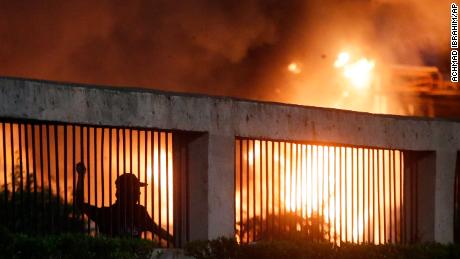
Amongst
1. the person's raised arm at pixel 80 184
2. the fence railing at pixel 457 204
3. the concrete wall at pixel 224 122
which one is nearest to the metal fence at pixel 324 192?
the concrete wall at pixel 224 122

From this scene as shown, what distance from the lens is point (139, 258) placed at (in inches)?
601

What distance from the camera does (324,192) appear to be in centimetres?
1991

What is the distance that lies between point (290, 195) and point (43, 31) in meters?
12.5

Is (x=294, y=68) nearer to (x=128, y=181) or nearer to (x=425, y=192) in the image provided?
(x=425, y=192)

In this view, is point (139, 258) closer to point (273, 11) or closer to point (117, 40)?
point (117, 40)

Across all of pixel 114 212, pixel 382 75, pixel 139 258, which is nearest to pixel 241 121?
pixel 114 212

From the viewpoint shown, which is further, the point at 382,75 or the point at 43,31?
the point at 382,75

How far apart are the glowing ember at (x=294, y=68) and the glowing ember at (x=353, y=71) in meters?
1.39

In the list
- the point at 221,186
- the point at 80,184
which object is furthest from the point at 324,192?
the point at 80,184

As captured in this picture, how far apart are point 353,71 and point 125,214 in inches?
798

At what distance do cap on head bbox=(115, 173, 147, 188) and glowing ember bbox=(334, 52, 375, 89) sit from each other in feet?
64.8

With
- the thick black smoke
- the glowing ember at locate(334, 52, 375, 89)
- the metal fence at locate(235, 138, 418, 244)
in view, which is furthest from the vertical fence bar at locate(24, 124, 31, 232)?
the glowing ember at locate(334, 52, 375, 89)

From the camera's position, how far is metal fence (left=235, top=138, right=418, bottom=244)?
1873cm

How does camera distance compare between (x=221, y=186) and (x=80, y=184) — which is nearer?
(x=80, y=184)
